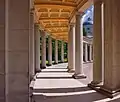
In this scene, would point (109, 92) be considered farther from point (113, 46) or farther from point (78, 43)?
point (78, 43)

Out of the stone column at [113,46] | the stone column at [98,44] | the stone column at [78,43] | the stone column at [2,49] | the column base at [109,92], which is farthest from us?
the stone column at [78,43]

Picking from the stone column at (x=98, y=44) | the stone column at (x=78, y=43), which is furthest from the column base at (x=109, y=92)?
the stone column at (x=78, y=43)

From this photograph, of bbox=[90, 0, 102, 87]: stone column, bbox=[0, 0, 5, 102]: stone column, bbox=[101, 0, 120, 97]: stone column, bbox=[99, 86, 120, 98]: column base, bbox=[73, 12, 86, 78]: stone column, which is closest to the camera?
bbox=[0, 0, 5, 102]: stone column

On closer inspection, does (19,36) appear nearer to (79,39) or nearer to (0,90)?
(0,90)

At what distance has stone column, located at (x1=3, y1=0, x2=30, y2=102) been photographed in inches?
294

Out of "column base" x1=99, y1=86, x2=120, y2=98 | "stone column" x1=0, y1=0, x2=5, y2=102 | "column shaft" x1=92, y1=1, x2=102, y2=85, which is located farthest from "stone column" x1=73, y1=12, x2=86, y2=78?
"stone column" x1=0, y1=0, x2=5, y2=102

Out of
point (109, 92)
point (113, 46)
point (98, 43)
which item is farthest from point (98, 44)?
point (109, 92)

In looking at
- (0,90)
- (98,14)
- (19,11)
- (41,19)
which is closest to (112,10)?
(98,14)

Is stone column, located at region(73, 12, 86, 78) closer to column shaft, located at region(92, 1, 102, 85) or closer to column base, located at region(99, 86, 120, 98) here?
column shaft, located at region(92, 1, 102, 85)

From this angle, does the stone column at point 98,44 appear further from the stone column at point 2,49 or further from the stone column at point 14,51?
the stone column at point 2,49

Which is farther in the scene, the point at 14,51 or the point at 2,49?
the point at 14,51

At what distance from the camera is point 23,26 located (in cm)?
764

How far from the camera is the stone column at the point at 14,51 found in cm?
746

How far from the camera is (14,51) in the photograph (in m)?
7.58
